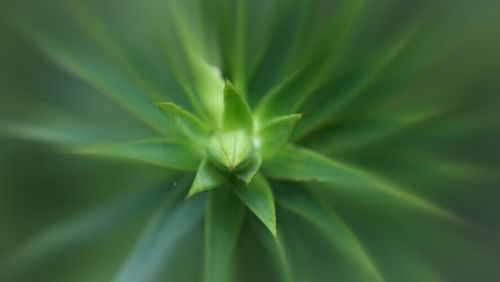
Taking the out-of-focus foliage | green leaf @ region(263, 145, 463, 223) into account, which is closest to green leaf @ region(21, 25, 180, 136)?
the out-of-focus foliage

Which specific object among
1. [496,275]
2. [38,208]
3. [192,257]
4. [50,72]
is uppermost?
[50,72]

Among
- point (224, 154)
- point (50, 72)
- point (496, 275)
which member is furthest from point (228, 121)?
point (496, 275)

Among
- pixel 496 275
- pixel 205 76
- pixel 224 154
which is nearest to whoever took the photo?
pixel 224 154

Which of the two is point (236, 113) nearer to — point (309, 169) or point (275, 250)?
point (309, 169)

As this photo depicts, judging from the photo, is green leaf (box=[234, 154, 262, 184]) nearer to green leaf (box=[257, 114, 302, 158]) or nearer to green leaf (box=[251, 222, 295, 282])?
green leaf (box=[257, 114, 302, 158])

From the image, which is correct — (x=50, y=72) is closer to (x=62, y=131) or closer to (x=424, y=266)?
(x=62, y=131)

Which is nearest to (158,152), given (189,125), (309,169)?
(189,125)
